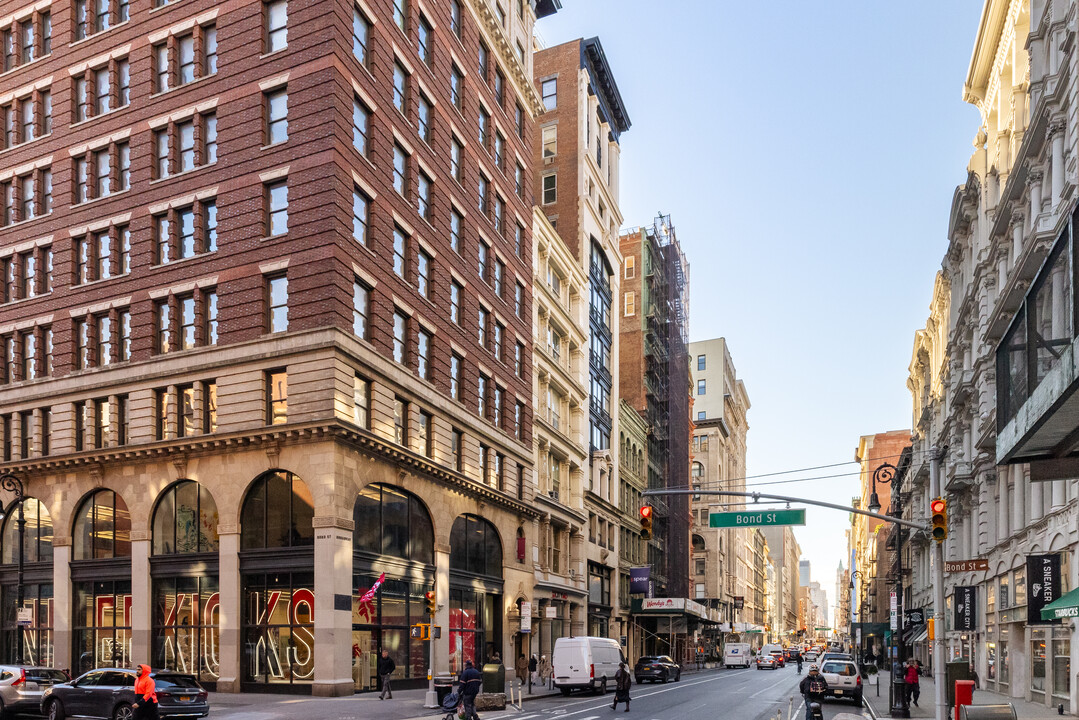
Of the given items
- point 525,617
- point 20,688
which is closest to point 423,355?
point 525,617

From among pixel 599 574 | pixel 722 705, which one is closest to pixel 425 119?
→ pixel 722 705

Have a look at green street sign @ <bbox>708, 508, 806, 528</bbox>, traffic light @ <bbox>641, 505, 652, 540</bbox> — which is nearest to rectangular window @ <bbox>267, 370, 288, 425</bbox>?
traffic light @ <bbox>641, 505, 652, 540</bbox>

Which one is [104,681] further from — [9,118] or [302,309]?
[9,118]

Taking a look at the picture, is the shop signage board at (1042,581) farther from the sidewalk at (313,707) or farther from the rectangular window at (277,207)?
the rectangular window at (277,207)

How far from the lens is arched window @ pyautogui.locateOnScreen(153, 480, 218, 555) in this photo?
37.4m

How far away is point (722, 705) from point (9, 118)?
131 ft

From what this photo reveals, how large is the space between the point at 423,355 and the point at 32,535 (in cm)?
1825

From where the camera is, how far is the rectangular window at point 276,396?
3634cm

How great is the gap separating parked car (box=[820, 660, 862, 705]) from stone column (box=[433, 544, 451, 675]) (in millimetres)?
15792

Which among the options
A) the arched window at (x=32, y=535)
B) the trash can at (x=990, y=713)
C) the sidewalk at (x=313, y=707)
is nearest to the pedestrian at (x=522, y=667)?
the sidewalk at (x=313, y=707)

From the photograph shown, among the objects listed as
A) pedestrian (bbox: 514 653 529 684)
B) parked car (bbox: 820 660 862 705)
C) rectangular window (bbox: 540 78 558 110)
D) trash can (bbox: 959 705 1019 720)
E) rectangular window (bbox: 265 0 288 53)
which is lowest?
pedestrian (bbox: 514 653 529 684)

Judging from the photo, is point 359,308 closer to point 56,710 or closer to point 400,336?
point 400,336

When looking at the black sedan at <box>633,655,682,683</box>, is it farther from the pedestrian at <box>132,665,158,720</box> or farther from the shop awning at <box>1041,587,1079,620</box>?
the pedestrian at <box>132,665,158,720</box>

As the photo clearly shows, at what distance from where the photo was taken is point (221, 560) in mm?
36250
